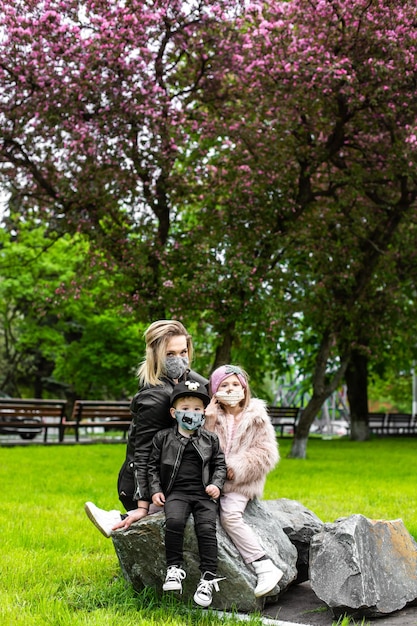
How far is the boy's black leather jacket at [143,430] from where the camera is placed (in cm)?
533

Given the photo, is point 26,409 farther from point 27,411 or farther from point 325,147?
point 325,147

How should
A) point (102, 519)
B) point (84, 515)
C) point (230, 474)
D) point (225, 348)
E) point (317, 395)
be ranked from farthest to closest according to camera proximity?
point (317, 395), point (225, 348), point (84, 515), point (102, 519), point (230, 474)

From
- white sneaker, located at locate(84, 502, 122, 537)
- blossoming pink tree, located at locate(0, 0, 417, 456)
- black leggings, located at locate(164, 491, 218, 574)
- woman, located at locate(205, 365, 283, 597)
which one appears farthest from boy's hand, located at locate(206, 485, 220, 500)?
blossoming pink tree, located at locate(0, 0, 417, 456)

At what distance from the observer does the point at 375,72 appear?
13.2 metres

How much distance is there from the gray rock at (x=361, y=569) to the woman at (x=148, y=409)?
1.25 meters

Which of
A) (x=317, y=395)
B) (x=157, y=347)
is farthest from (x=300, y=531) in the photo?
(x=317, y=395)

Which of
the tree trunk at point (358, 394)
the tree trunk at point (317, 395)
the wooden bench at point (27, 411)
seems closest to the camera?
the tree trunk at point (317, 395)

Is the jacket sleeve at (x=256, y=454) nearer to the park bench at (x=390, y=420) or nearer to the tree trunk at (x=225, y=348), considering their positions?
the tree trunk at (x=225, y=348)

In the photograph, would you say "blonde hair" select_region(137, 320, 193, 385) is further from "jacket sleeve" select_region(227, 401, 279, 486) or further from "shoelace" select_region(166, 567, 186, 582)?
"shoelace" select_region(166, 567, 186, 582)

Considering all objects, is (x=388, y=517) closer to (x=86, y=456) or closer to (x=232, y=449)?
(x=232, y=449)

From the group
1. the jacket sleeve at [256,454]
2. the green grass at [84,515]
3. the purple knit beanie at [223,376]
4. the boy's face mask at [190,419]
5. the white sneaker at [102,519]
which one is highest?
the purple knit beanie at [223,376]

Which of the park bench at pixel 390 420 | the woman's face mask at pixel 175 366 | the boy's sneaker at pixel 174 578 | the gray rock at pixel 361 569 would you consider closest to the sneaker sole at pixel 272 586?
the gray rock at pixel 361 569

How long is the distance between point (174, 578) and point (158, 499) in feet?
1.67

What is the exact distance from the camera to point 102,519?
18.8ft
